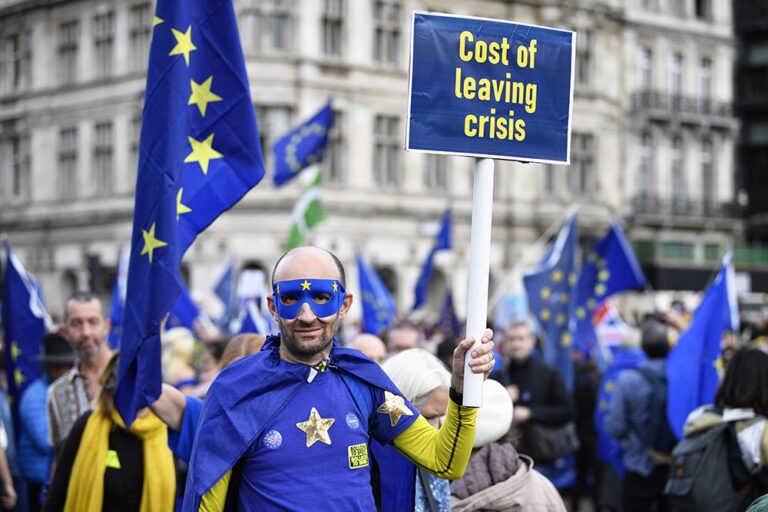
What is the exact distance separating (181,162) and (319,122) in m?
12.9

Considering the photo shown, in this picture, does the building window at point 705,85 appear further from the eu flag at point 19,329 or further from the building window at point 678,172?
the eu flag at point 19,329

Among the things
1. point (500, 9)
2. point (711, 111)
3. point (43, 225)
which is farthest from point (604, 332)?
point (711, 111)

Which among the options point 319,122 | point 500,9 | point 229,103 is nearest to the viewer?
point 229,103

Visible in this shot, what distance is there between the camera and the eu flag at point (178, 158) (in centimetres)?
532

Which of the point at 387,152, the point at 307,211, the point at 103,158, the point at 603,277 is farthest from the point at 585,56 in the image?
the point at 603,277

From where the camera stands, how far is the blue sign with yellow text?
421 cm

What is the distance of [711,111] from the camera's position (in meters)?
42.2

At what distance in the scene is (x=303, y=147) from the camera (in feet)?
60.3

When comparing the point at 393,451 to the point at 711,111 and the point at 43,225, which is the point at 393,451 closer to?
the point at 43,225

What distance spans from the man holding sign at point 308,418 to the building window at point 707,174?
130 ft

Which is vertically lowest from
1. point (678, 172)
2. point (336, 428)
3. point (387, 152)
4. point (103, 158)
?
point (336, 428)

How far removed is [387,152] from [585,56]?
26.4 ft

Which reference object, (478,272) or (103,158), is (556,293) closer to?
(478,272)

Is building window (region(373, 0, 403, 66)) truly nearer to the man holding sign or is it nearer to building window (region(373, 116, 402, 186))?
building window (region(373, 116, 402, 186))
